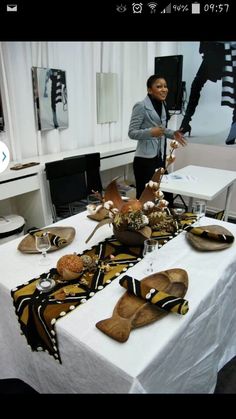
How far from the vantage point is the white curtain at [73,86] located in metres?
2.57

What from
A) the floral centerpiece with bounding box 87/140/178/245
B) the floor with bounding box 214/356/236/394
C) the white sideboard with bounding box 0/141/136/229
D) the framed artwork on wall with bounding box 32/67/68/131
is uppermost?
the framed artwork on wall with bounding box 32/67/68/131

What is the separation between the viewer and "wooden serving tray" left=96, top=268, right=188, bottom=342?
2.80ft

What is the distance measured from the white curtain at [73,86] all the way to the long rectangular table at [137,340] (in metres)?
1.70

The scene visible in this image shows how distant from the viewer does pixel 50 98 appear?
2.84 m

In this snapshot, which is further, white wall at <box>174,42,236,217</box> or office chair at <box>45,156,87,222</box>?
white wall at <box>174,42,236,217</box>

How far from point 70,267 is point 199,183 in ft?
5.57

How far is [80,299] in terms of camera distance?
997mm

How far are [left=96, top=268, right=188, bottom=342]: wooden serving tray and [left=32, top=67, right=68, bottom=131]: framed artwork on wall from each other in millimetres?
2269

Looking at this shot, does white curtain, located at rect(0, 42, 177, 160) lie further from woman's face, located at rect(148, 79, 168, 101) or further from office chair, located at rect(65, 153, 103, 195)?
woman's face, located at rect(148, 79, 168, 101)

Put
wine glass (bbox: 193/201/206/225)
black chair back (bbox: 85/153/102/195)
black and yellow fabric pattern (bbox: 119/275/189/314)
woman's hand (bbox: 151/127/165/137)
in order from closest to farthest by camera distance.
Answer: black and yellow fabric pattern (bbox: 119/275/189/314) → wine glass (bbox: 193/201/206/225) → woman's hand (bbox: 151/127/165/137) → black chair back (bbox: 85/153/102/195)
